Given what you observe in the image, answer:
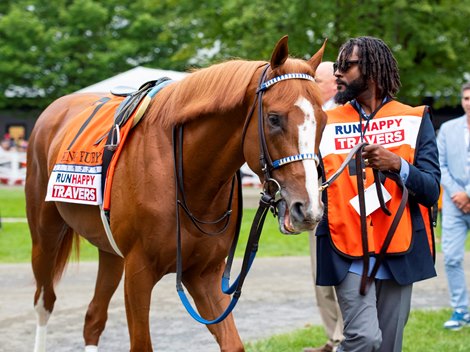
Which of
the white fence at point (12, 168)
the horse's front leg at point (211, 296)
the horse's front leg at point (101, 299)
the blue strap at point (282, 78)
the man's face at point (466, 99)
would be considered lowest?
the white fence at point (12, 168)

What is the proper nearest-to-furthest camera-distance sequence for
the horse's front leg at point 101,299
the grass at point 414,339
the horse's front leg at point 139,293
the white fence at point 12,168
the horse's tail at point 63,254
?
the horse's front leg at point 139,293, the horse's front leg at point 101,299, the grass at point 414,339, the horse's tail at point 63,254, the white fence at point 12,168

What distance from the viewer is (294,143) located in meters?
3.17

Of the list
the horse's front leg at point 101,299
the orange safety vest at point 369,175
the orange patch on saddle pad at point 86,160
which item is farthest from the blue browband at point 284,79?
the horse's front leg at point 101,299

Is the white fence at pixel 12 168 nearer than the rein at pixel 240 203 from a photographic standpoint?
No

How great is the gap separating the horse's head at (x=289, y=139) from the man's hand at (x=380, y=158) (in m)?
0.27

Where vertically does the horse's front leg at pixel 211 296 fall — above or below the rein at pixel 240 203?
below

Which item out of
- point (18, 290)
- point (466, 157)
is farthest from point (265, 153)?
point (18, 290)

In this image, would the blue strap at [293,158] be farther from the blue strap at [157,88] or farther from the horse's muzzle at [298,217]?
the blue strap at [157,88]

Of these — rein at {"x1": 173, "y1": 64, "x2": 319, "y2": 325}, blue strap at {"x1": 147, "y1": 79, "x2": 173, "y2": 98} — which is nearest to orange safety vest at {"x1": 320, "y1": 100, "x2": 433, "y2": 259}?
rein at {"x1": 173, "y1": 64, "x2": 319, "y2": 325}

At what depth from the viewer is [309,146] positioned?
3145 millimetres

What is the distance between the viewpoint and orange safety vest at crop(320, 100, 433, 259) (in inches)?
140

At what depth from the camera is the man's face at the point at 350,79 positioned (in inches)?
144

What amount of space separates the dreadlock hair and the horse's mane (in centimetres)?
48

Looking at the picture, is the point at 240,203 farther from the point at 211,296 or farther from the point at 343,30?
the point at 343,30
